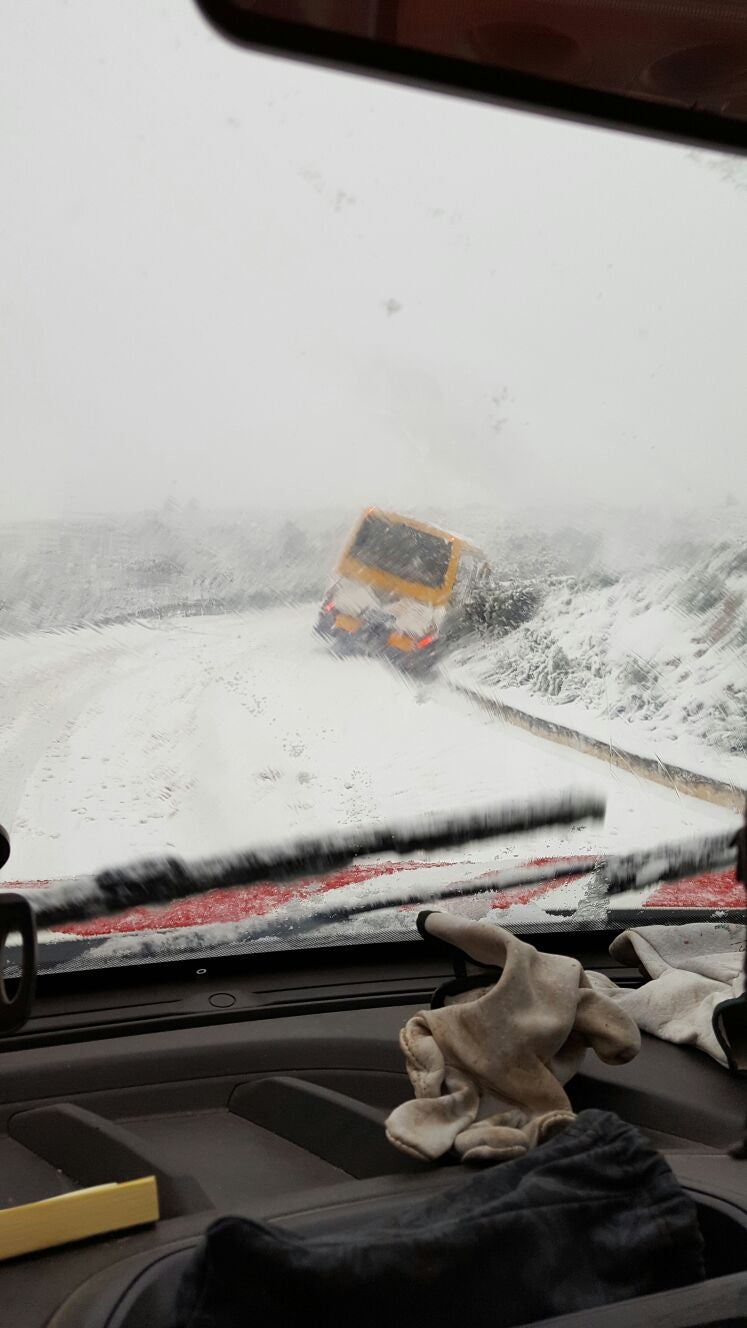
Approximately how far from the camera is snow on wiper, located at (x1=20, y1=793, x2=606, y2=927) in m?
2.11

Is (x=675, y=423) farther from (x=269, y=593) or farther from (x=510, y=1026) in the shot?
(x=510, y=1026)

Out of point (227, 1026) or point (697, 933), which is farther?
point (697, 933)

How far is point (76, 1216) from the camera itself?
5.27 feet

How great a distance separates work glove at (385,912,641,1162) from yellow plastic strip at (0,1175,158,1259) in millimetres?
395

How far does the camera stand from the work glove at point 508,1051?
1813 millimetres

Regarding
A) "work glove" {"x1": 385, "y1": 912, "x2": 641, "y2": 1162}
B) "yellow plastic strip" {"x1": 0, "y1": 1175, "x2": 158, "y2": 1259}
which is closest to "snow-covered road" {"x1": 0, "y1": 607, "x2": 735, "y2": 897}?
"work glove" {"x1": 385, "y1": 912, "x2": 641, "y2": 1162}

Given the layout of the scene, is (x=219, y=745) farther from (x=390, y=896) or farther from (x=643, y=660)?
(x=643, y=660)

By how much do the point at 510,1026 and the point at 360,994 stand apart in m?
0.48

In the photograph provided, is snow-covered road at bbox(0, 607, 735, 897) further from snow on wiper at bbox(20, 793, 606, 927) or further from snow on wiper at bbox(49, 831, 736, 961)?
snow on wiper at bbox(49, 831, 736, 961)

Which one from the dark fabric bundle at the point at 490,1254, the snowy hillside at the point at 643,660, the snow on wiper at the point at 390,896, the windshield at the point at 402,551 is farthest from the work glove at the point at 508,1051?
the windshield at the point at 402,551

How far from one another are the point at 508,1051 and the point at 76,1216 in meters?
0.71

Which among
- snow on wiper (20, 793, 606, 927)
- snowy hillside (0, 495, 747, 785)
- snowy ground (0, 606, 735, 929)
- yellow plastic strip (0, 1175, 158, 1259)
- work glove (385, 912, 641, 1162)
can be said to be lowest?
yellow plastic strip (0, 1175, 158, 1259)

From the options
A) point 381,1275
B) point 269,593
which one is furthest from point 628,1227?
point 269,593

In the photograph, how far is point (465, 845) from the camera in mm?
2270
